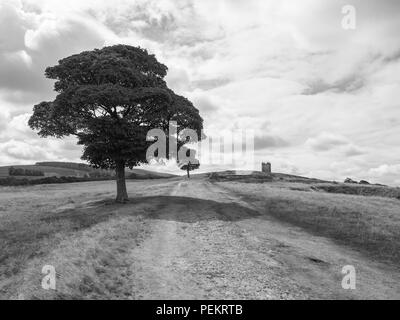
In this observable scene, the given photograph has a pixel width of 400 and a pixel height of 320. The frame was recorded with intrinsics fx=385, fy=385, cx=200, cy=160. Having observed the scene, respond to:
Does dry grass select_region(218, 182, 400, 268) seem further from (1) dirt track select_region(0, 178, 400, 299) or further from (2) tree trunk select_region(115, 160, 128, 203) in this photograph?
(2) tree trunk select_region(115, 160, 128, 203)

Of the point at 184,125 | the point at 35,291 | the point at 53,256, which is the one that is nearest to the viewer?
the point at 35,291

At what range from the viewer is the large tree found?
33.1 metres

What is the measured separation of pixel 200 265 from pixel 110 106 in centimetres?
2447

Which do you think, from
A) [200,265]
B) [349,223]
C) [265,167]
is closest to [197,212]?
[349,223]

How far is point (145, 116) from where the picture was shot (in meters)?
35.4

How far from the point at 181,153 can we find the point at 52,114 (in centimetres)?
1309

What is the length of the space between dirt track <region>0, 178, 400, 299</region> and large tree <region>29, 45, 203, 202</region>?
13.0m

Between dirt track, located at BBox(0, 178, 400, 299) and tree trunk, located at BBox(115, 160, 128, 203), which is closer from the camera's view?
dirt track, located at BBox(0, 178, 400, 299)

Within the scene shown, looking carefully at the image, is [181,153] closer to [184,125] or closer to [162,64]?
[184,125]

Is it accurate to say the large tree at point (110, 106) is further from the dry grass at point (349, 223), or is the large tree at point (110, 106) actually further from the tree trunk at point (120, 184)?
the dry grass at point (349, 223)

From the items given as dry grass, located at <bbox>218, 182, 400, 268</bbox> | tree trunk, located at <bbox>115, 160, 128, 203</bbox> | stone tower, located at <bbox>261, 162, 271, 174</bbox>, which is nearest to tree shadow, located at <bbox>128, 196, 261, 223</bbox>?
dry grass, located at <bbox>218, 182, 400, 268</bbox>

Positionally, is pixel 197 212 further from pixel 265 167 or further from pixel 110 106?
pixel 265 167

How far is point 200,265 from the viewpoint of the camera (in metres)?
14.0

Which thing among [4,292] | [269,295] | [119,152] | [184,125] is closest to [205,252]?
[269,295]
